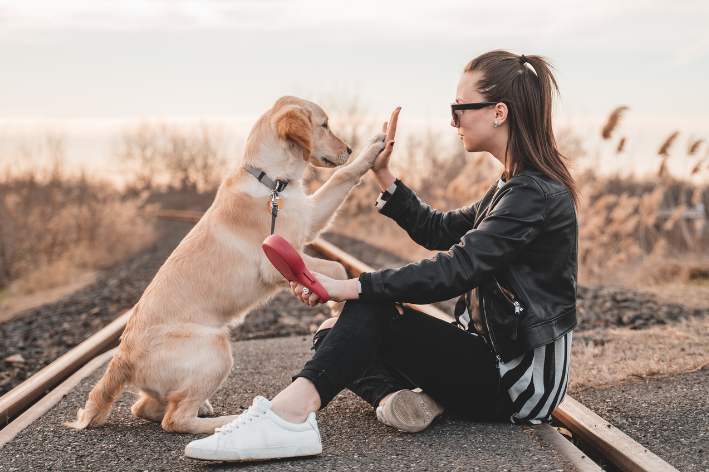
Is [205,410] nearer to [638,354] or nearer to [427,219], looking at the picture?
[427,219]

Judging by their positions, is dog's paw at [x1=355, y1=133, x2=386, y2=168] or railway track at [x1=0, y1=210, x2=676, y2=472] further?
dog's paw at [x1=355, y1=133, x2=386, y2=168]

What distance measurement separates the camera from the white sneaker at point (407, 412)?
2.71 metres

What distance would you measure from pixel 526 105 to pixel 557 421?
163cm

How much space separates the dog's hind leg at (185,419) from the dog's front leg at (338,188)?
128 centimetres

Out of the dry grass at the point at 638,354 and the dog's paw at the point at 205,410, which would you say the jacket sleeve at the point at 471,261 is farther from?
Answer: the dry grass at the point at 638,354

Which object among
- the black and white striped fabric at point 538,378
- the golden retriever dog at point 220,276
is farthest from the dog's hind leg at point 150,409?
the black and white striped fabric at point 538,378

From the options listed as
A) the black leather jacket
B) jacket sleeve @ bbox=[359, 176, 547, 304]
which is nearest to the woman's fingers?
the black leather jacket

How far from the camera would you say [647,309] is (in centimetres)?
575

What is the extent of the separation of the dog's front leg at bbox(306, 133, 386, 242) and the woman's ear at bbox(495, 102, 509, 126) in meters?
0.99

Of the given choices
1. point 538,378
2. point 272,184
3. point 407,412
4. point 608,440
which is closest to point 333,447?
point 407,412

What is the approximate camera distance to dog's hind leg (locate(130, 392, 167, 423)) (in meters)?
3.10

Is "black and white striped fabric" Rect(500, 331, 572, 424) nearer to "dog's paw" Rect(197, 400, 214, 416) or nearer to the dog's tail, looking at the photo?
"dog's paw" Rect(197, 400, 214, 416)

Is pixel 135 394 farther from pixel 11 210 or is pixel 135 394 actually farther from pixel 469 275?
pixel 11 210

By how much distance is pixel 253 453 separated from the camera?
2367 mm
